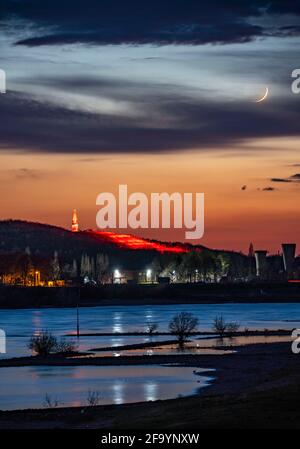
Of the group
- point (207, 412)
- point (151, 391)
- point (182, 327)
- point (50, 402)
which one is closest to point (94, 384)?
Result: point (151, 391)

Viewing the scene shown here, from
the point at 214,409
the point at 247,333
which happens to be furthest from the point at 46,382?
the point at 247,333

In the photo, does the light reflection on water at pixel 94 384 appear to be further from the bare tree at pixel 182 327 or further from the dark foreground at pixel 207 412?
the bare tree at pixel 182 327

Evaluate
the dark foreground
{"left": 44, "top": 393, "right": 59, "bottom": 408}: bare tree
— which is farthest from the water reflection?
{"left": 44, "top": 393, "right": 59, "bottom": 408}: bare tree

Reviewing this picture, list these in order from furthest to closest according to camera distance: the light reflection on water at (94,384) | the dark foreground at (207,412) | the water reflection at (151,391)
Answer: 1. the light reflection on water at (94,384)
2. the water reflection at (151,391)
3. the dark foreground at (207,412)

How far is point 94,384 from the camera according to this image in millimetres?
54750

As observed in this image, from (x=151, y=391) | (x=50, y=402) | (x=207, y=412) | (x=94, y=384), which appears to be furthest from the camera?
(x=94, y=384)

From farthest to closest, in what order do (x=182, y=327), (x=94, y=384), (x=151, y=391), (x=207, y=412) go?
(x=182, y=327)
(x=94, y=384)
(x=151, y=391)
(x=207, y=412)

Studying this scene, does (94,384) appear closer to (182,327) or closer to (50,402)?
(50,402)

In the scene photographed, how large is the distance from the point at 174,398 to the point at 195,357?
926 inches

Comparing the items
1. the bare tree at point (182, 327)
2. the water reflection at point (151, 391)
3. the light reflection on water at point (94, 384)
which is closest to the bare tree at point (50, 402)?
the light reflection on water at point (94, 384)

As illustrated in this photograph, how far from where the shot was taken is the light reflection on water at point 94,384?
48.2m

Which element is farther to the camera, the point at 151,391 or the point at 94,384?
the point at 94,384
